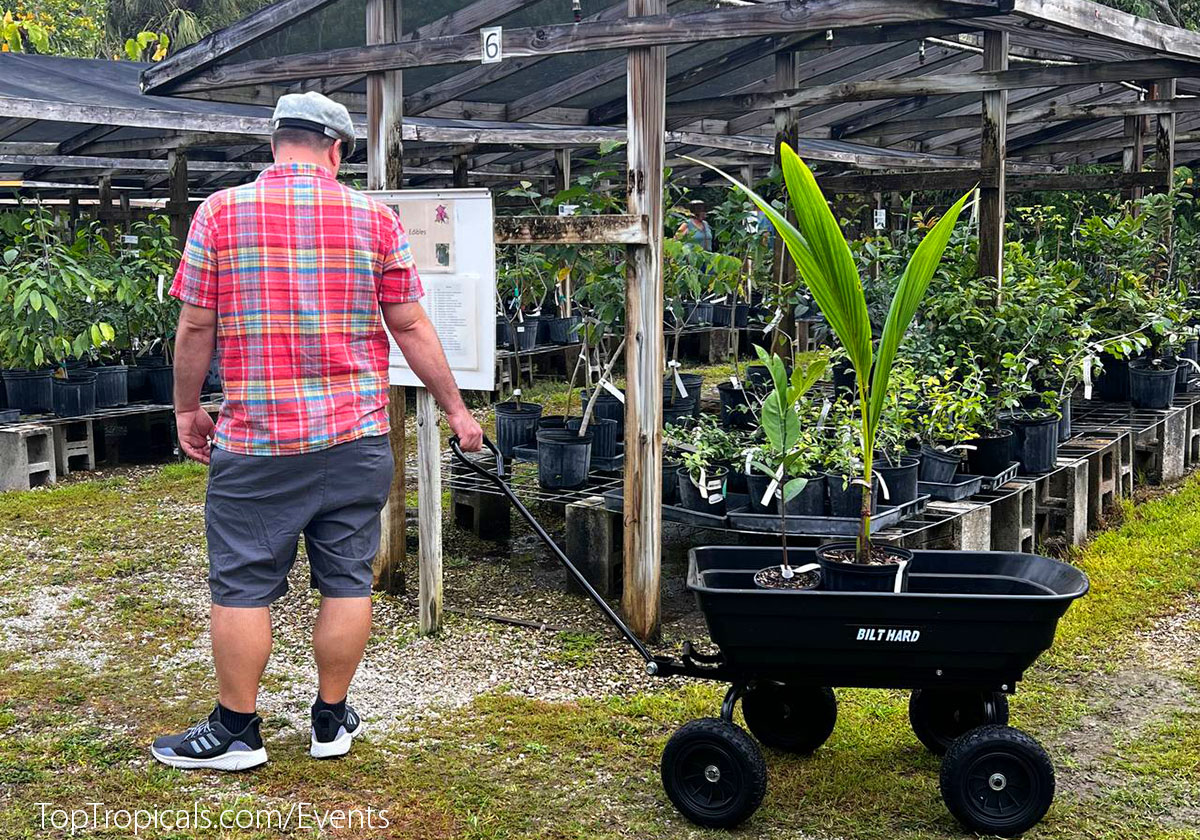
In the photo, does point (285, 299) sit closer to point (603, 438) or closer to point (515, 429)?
point (603, 438)

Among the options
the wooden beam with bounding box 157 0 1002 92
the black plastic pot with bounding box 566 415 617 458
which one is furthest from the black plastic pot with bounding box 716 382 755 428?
the wooden beam with bounding box 157 0 1002 92

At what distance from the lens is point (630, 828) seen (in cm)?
311

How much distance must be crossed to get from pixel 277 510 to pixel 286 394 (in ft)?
1.01

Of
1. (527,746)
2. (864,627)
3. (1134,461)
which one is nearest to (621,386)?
(1134,461)

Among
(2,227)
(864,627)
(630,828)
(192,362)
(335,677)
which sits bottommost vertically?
(630,828)

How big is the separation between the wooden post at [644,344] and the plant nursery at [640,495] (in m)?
0.01

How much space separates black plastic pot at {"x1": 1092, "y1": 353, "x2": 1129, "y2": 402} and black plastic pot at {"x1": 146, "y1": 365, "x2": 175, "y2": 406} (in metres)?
5.80

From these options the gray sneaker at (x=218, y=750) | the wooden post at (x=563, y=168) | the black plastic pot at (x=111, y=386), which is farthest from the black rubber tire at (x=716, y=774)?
the wooden post at (x=563, y=168)

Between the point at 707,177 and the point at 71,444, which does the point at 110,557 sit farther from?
the point at 707,177

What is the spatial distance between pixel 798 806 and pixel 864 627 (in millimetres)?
573

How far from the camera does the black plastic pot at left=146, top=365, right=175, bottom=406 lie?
8.22 m

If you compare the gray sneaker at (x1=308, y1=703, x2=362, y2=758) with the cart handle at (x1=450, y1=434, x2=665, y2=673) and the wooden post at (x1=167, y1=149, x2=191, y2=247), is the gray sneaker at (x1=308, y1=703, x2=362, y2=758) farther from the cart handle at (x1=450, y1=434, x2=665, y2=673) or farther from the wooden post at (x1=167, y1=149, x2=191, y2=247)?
the wooden post at (x1=167, y1=149, x2=191, y2=247)

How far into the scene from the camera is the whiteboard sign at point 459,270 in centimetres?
435

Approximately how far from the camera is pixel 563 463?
5.58 m
